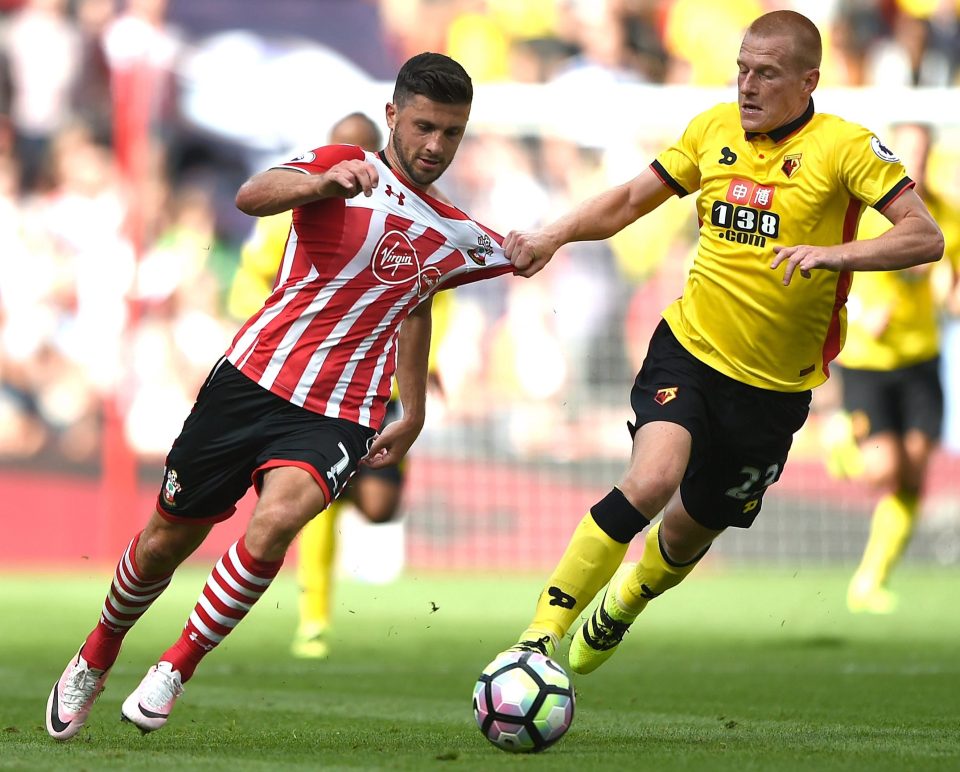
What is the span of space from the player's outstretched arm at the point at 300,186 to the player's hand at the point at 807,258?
48.3 inches

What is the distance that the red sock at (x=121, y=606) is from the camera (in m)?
5.38

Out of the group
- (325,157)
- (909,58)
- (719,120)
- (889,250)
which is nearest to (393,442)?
(325,157)

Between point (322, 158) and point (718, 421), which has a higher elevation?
point (322, 158)

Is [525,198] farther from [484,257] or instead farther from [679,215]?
[484,257]

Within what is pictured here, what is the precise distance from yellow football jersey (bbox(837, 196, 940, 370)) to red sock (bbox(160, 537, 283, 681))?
21.6ft

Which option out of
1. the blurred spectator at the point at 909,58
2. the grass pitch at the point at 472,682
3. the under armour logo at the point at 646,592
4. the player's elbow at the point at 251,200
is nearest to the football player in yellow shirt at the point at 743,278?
the under armour logo at the point at 646,592

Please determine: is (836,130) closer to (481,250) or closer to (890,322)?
(481,250)

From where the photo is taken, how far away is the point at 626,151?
14.5m

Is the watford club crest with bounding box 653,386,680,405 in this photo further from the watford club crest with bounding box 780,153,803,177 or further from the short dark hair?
the short dark hair

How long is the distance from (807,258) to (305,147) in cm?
995

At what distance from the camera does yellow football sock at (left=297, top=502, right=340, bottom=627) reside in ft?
28.0

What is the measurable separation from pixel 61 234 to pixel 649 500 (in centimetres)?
1066

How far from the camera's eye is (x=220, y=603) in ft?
16.5

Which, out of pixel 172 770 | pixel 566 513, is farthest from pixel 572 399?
pixel 172 770
